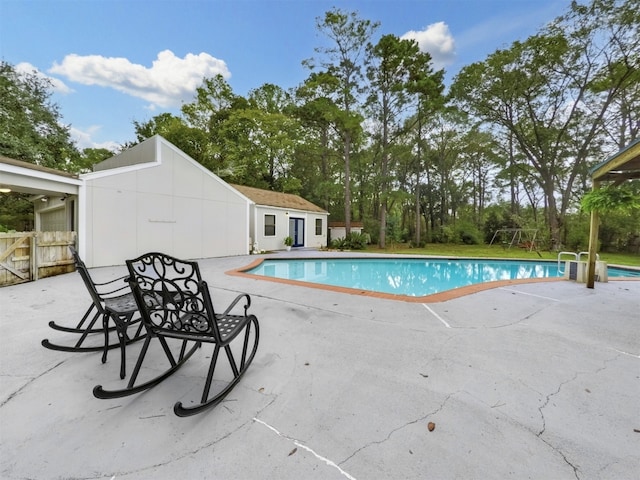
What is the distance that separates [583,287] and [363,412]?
21.8 feet

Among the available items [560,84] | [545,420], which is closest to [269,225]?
[545,420]

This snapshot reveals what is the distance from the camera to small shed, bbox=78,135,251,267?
24.0 feet

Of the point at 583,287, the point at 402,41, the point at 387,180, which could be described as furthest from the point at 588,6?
the point at 583,287

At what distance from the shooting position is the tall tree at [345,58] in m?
14.9

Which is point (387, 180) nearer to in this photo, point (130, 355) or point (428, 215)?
point (428, 215)

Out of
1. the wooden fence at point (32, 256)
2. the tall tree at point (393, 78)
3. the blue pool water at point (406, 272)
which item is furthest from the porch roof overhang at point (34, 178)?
the tall tree at point (393, 78)

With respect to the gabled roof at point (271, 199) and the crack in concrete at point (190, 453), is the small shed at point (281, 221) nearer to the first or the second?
the gabled roof at point (271, 199)

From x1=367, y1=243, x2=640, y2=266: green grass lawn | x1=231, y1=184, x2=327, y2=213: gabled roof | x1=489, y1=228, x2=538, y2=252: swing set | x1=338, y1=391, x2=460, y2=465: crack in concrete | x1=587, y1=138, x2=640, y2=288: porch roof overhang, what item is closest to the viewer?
x1=338, y1=391, x2=460, y2=465: crack in concrete

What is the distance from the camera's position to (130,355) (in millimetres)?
2373

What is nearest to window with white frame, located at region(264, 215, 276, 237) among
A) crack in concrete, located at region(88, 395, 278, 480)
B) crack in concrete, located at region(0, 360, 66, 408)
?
crack in concrete, located at region(0, 360, 66, 408)

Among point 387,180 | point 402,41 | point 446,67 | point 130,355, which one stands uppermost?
point 402,41

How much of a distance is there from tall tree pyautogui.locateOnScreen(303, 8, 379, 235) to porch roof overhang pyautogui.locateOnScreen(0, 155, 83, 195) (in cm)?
1295

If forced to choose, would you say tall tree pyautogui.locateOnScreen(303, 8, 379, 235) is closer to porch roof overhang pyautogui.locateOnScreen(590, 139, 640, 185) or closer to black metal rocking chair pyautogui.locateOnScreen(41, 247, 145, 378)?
porch roof overhang pyautogui.locateOnScreen(590, 139, 640, 185)

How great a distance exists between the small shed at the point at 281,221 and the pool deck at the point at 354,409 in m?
10.0
